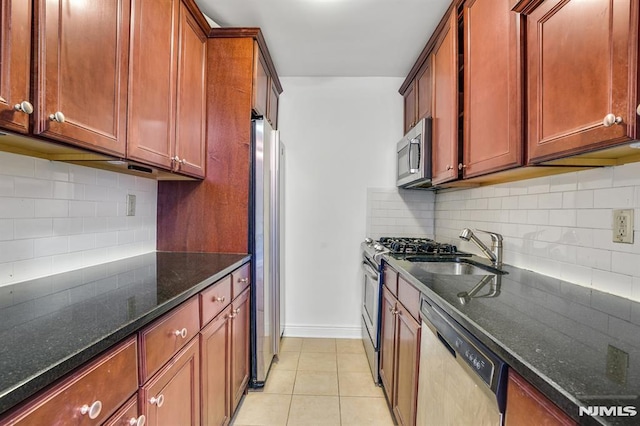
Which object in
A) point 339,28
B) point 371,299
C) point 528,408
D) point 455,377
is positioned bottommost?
point 371,299

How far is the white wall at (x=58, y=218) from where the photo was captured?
3.69ft

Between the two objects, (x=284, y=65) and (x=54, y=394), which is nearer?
(x=54, y=394)

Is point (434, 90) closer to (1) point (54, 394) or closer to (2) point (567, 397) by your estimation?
(2) point (567, 397)

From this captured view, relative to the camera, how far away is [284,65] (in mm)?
2682

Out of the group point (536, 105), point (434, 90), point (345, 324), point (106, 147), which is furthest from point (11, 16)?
point (345, 324)

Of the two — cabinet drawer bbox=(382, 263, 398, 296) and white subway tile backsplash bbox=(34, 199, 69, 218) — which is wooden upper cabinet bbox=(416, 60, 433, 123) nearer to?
cabinet drawer bbox=(382, 263, 398, 296)

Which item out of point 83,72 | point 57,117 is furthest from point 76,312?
point 83,72

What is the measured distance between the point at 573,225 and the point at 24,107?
6.27 feet

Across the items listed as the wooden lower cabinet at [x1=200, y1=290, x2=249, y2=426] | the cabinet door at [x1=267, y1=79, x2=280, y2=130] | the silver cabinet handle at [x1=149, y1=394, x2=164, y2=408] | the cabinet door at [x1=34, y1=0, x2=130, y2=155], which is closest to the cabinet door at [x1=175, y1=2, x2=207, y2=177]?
the cabinet door at [x1=34, y1=0, x2=130, y2=155]

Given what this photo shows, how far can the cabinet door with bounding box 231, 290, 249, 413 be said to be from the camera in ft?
5.40

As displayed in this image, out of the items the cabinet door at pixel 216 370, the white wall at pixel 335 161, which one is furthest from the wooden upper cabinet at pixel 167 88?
the white wall at pixel 335 161

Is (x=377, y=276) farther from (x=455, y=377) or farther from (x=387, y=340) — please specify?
(x=455, y=377)

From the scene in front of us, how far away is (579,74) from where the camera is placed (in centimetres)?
96

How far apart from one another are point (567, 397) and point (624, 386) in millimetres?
114
